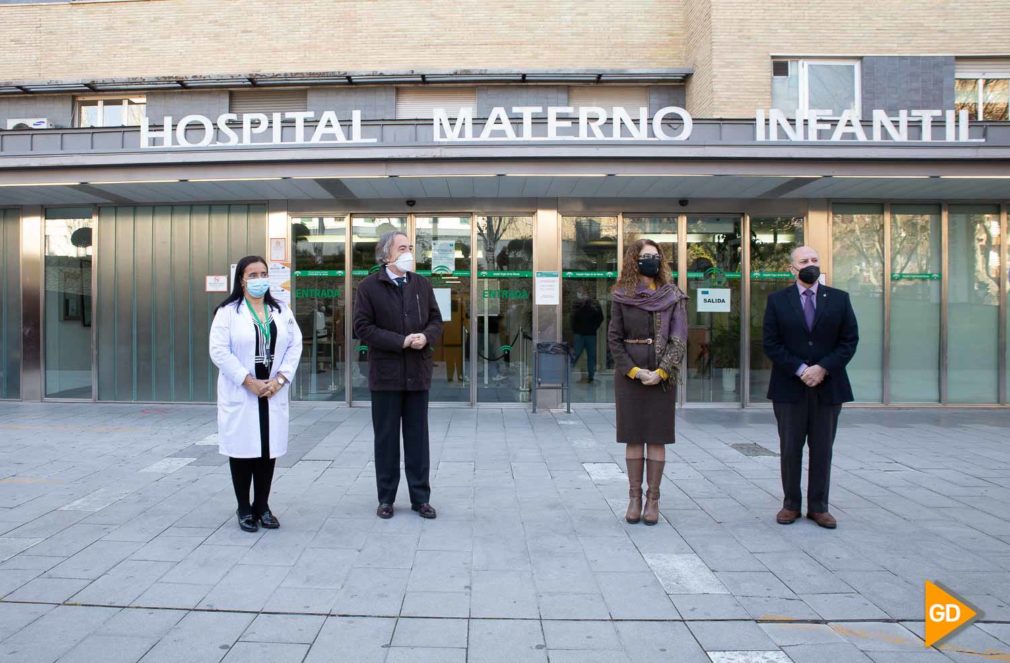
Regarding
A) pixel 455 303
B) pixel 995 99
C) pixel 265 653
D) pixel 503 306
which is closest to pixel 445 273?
pixel 455 303

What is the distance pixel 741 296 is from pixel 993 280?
13.1 ft

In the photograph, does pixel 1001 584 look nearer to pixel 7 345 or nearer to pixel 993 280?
pixel 993 280

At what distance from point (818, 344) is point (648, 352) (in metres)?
1.19

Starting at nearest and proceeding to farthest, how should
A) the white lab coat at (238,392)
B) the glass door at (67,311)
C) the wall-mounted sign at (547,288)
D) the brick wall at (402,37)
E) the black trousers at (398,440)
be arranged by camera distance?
1. the white lab coat at (238,392)
2. the black trousers at (398,440)
3. the wall-mounted sign at (547,288)
4. the glass door at (67,311)
5. the brick wall at (402,37)

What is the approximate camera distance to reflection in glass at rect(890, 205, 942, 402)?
11.2 metres

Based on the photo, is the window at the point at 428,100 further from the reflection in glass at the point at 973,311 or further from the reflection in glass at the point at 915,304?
the reflection in glass at the point at 973,311

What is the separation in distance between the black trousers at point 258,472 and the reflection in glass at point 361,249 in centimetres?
619

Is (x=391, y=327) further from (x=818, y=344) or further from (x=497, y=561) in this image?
(x=818, y=344)

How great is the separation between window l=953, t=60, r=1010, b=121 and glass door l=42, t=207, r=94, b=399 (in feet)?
45.8

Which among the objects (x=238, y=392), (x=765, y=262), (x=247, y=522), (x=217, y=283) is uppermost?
(x=765, y=262)

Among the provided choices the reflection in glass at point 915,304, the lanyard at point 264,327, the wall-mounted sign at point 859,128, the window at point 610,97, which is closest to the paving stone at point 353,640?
the lanyard at point 264,327

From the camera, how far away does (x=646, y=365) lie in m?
4.94

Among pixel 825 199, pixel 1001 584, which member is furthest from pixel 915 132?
pixel 1001 584

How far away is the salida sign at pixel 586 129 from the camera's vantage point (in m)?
8.76
